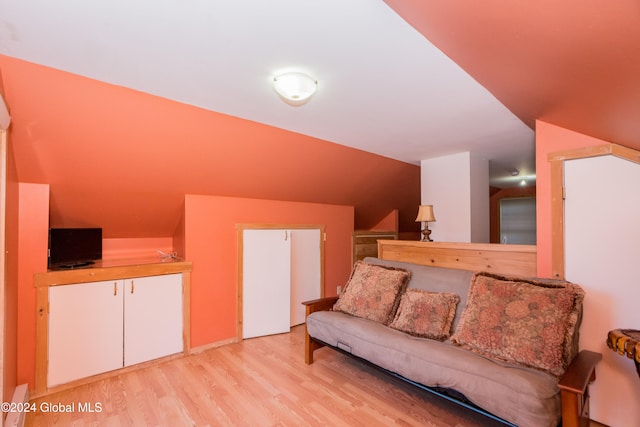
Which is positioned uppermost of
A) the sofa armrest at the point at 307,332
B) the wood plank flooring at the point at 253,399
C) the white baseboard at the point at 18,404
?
the sofa armrest at the point at 307,332

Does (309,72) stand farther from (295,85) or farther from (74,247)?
(74,247)

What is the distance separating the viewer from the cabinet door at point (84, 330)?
2.38 meters

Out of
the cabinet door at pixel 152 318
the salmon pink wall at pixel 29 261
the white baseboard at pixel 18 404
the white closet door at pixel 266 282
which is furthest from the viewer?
the white closet door at pixel 266 282

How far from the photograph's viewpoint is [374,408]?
2.09m

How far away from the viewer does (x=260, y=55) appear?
1521 mm

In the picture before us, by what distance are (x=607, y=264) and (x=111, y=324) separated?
3772 millimetres

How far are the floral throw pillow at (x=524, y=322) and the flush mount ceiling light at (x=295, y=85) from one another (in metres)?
1.78

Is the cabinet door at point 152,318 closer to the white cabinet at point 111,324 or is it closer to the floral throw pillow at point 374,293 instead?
the white cabinet at point 111,324

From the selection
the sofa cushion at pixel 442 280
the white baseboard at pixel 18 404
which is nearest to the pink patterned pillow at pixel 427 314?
the sofa cushion at pixel 442 280

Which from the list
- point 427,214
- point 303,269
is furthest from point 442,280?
point 303,269

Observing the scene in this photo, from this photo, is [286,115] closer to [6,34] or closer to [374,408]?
[6,34]

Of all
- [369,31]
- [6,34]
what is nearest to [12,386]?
[6,34]

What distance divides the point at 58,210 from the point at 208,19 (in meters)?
2.53

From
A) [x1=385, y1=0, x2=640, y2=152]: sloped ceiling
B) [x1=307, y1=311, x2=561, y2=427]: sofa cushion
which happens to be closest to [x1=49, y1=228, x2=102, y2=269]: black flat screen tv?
[x1=307, y1=311, x2=561, y2=427]: sofa cushion
